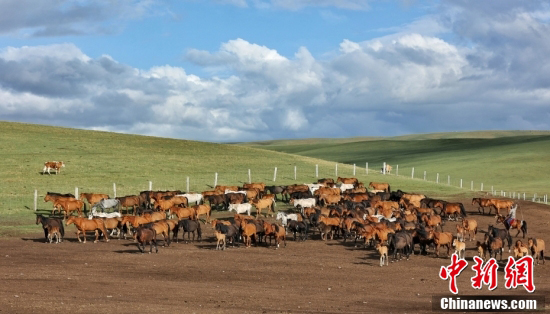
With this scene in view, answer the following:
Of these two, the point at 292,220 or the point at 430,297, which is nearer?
the point at 430,297

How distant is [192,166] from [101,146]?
12996 millimetres

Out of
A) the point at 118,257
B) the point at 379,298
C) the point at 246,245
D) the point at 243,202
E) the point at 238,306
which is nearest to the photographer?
the point at 238,306

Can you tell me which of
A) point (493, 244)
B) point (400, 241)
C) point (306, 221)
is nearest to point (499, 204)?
point (306, 221)

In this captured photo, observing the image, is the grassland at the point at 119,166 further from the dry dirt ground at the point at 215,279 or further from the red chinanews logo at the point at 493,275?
the red chinanews logo at the point at 493,275

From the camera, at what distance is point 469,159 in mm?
102188

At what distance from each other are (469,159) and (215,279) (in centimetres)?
8359

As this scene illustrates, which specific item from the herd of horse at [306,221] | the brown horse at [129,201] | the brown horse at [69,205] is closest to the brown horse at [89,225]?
the herd of horse at [306,221]

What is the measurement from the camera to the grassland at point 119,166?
50062 millimetres

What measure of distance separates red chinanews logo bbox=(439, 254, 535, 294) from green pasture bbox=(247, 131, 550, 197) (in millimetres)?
50121

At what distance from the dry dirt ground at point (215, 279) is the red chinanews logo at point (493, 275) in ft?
0.85

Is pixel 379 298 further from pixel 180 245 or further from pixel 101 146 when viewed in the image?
pixel 101 146

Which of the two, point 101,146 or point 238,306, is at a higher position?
point 101,146

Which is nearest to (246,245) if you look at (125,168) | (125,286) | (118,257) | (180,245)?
(180,245)

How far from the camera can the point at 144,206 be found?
4312 cm
